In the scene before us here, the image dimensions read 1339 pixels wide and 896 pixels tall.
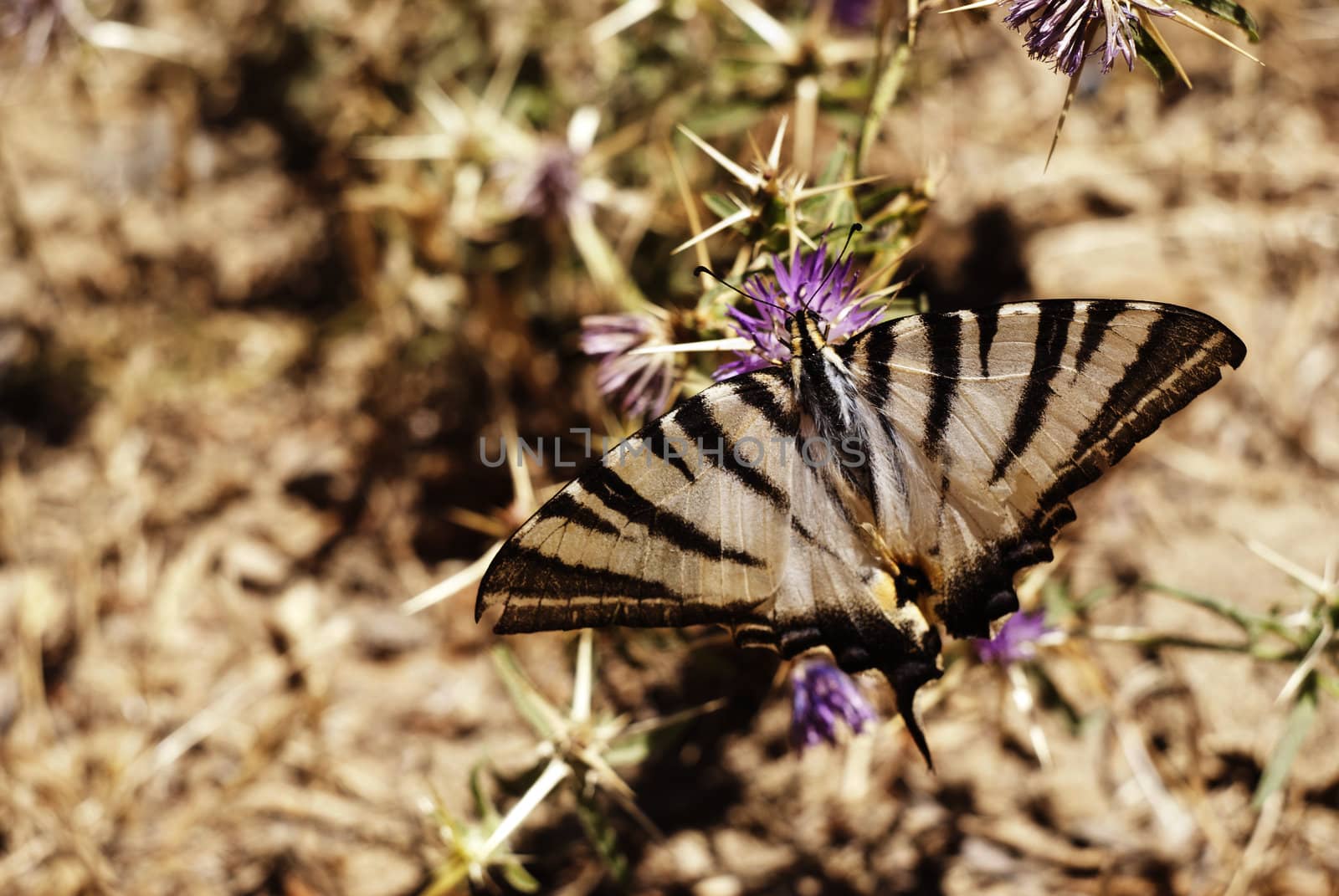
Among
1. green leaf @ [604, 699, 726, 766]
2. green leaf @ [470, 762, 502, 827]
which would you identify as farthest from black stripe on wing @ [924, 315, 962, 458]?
green leaf @ [470, 762, 502, 827]

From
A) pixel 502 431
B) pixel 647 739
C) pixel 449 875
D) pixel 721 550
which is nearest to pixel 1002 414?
pixel 721 550

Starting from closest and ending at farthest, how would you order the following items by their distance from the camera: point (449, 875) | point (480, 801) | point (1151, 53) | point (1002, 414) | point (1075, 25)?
point (1075, 25) → point (1151, 53) → point (1002, 414) → point (449, 875) → point (480, 801)

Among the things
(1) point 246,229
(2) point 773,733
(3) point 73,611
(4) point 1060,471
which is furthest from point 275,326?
(4) point 1060,471

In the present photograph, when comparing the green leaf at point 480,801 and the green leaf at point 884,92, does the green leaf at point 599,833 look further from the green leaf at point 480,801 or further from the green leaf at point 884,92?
the green leaf at point 884,92

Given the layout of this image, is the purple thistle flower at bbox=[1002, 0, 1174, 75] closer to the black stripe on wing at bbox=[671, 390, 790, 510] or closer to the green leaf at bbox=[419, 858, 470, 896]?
the black stripe on wing at bbox=[671, 390, 790, 510]

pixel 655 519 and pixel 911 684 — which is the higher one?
pixel 655 519

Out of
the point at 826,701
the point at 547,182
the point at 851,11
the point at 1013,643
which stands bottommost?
the point at 826,701

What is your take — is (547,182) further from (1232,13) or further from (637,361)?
(1232,13)

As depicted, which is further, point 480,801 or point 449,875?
point 480,801
